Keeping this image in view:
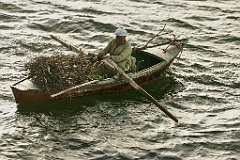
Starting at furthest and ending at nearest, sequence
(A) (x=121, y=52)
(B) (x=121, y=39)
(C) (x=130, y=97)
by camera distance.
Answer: (C) (x=130, y=97) → (A) (x=121, y=52) → (B) (x=121, y=39)

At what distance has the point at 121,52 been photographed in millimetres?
17047

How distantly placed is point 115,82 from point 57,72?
214cm

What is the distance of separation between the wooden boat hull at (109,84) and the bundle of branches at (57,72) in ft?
0.93

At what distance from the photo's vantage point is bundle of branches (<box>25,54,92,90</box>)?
1557 cm

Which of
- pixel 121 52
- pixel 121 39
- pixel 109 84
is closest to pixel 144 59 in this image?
pixel 121 52

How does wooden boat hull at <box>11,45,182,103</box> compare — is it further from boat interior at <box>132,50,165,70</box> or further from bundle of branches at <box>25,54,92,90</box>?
bundle of branches at <box>25,54,92,90</box>

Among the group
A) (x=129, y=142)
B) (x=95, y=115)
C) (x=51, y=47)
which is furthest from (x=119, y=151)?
(x=51, y=47)

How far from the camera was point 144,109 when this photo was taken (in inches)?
673

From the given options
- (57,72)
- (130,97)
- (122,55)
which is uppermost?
(122,55)

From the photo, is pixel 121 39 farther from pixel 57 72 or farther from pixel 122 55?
pixel 57 72

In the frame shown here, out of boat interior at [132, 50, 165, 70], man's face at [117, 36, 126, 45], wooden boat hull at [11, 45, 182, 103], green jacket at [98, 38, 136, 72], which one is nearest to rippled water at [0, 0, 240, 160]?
wooden boat hull at [11, 45, 182, 103]

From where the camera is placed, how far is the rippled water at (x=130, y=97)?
14938 millimetres

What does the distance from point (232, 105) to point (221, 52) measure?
504cm

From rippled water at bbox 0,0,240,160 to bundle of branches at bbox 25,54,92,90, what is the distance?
1170 millimetres
